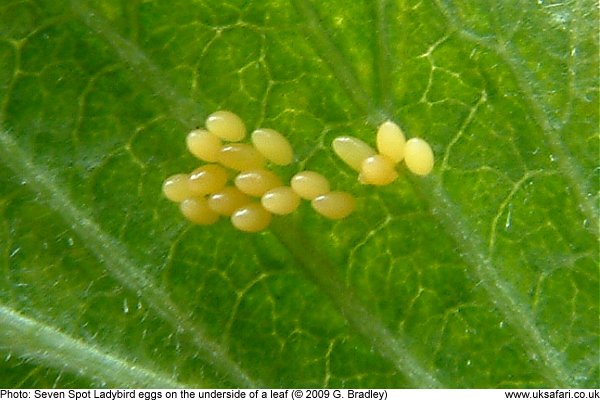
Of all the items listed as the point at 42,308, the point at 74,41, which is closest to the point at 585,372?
the point at 42,308

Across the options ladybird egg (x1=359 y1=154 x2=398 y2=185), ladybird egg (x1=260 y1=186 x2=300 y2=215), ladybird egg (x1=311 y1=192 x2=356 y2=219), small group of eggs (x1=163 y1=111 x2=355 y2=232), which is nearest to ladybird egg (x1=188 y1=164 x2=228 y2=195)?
small group of eggs (x1=163 y1=111 x2=355 y2=232)

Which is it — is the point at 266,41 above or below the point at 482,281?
above

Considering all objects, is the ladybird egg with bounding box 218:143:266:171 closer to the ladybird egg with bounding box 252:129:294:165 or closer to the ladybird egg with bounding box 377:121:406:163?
the ladybird egg with bounding box 252:129:294:165

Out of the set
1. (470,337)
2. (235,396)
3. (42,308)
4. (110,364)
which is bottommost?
(470,337)

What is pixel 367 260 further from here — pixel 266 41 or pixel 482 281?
pixel 266 41
